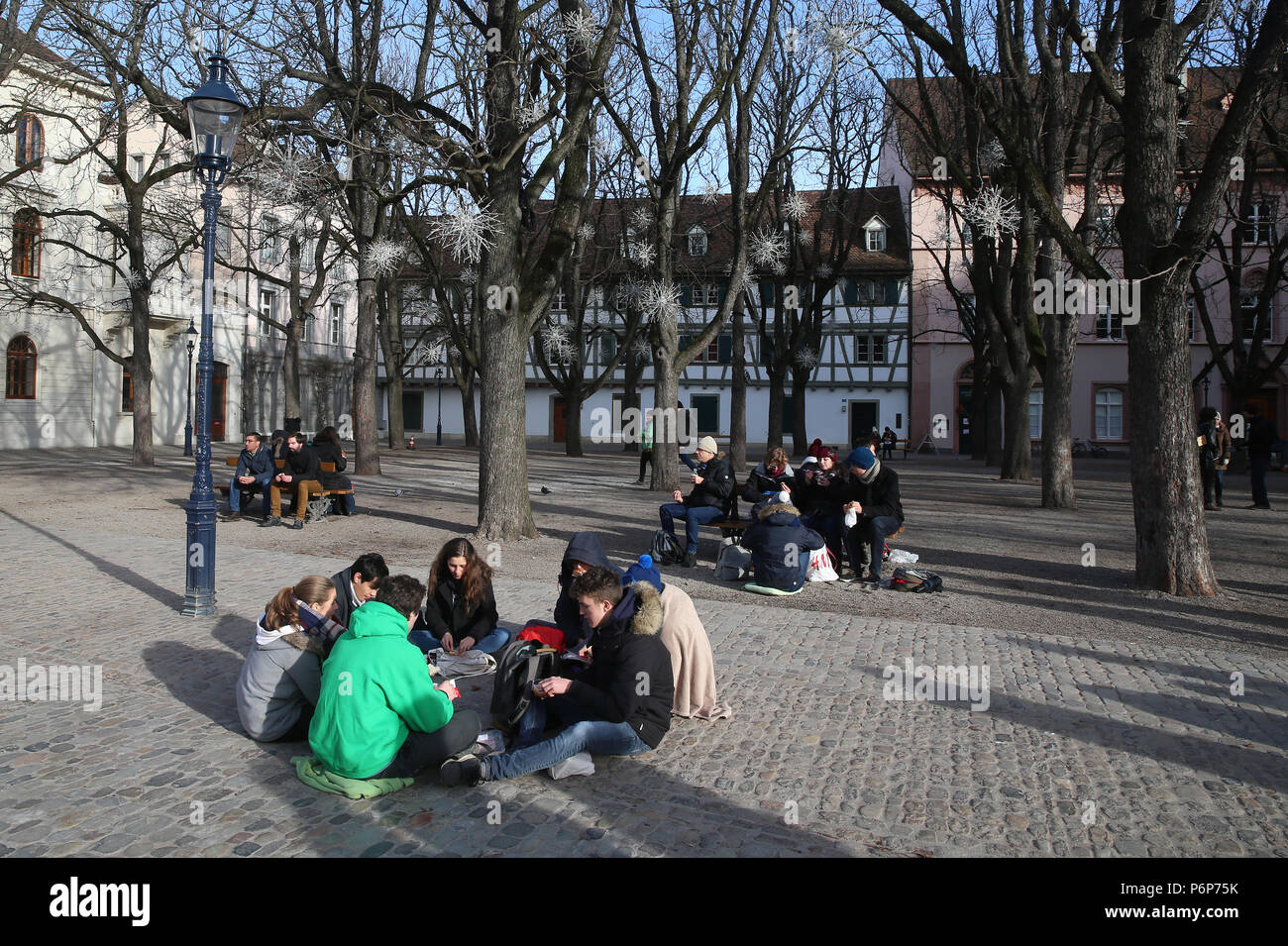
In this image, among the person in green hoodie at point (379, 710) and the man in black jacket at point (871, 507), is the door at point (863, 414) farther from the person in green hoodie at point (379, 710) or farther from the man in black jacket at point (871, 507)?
the person in green hoodie at point (379, 710)

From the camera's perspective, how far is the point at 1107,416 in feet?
157

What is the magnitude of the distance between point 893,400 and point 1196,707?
45431 millimetres

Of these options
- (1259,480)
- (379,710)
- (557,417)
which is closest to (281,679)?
(379,710)

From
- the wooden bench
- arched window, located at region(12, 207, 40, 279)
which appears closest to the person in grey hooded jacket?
the wooden bench

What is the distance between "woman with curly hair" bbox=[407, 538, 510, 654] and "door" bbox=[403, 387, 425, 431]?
53.4 metres

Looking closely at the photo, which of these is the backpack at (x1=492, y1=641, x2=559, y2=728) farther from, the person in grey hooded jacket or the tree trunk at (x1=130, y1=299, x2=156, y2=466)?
the tree trunk at (x1=130, y1=299, x2=156, y2=466)

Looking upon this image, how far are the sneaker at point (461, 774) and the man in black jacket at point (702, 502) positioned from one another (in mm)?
7161

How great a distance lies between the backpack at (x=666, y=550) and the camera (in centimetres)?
1193

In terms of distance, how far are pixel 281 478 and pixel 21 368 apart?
25.1 metres

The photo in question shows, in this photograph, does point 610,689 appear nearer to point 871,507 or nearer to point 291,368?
point 871,507

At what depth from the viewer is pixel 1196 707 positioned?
6465 mm

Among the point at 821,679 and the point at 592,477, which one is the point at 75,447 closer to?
the point at 592,477

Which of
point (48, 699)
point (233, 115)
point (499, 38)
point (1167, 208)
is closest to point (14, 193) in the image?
point (499, 38)

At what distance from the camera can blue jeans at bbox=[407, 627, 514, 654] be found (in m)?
7.12
